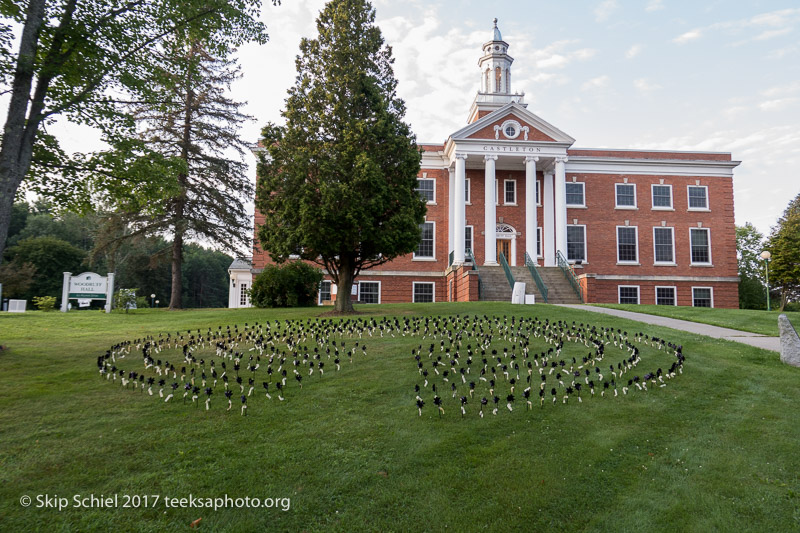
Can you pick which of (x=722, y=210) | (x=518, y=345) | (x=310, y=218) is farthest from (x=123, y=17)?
(x=722, y=210)

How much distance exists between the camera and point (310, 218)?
1498cm

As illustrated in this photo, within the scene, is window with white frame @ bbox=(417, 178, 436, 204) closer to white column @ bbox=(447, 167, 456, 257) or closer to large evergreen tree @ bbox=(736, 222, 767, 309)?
white column @ bbox=(447, 167, 456, 257)

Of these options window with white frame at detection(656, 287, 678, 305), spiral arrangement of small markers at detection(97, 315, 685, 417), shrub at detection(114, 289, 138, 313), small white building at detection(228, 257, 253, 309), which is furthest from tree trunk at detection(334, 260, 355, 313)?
window with white frame at detection(656, 287, 678, 305)

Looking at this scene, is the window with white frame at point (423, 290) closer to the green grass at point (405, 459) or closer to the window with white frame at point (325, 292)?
the window with white frame at point (325, 292)

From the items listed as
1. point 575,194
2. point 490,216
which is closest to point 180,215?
point 490,216

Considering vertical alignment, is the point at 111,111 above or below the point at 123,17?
below

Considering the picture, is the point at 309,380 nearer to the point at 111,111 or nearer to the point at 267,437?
the point at 267,437

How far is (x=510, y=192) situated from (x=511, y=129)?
4.43m

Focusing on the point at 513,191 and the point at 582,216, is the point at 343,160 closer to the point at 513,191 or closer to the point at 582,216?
the point at 513,191

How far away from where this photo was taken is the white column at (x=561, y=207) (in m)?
28.9

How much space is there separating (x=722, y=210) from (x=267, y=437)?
36.7 metres

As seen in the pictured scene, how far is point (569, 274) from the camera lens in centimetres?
2586

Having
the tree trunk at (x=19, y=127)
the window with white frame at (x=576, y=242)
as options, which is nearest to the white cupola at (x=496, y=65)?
the window with white frame at (x=576, y=242)

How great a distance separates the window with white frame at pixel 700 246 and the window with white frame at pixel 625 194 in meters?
4.51
